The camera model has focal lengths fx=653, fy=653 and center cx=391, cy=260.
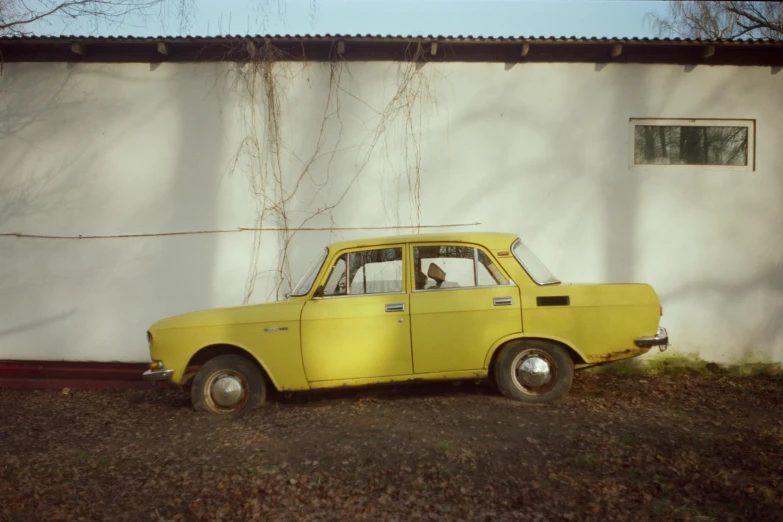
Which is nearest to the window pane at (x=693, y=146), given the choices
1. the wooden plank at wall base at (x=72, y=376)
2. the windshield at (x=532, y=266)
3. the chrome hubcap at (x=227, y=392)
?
the windshield at (x=532, y=266)

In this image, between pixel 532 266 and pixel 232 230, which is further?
pixel 232 230

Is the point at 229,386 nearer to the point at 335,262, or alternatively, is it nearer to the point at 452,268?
the point at 335,262

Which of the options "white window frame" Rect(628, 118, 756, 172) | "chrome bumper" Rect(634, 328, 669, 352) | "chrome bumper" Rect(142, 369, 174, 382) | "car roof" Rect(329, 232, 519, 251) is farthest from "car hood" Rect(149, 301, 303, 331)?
"white window frame" Rect(628, 118, 756, 172)

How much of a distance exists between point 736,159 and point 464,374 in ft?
15.9

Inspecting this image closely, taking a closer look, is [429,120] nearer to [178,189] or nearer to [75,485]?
[178,189]

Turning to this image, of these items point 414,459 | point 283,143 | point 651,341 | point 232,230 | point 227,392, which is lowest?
point 414,459

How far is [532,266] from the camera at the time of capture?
6324 mm

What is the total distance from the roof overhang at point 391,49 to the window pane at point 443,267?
3060 millimetres

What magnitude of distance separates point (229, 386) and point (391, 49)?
470 centimetres

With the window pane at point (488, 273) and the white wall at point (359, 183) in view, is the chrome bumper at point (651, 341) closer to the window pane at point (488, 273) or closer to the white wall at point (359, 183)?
the window pane at point (488, 273)

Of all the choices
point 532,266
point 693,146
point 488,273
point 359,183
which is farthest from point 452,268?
point 693,146

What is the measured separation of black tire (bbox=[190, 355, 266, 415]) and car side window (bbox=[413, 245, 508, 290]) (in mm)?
1789

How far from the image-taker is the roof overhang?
7980 mm

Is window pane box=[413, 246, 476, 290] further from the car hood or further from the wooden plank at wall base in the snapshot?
the wooden plank at wall base
